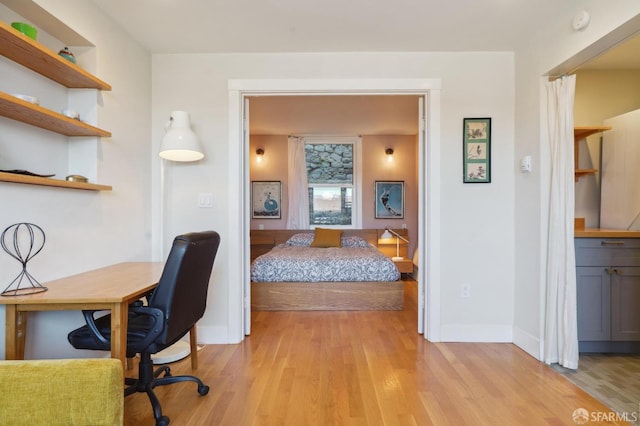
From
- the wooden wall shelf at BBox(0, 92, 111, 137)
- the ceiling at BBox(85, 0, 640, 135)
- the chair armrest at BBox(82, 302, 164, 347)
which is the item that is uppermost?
the ceiling at BBox(85, 0, 640, 135)

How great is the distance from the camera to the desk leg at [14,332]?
4.69 ft

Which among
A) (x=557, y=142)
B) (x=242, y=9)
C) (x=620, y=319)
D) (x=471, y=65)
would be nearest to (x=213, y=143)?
(x=242, y=9)

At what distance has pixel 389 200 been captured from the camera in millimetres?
5641

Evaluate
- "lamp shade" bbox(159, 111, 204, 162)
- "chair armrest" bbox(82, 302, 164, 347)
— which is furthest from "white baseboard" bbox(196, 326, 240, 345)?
"lamp shade" bbox(159, 111, 204, 162)

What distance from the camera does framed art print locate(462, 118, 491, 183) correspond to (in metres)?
2.66

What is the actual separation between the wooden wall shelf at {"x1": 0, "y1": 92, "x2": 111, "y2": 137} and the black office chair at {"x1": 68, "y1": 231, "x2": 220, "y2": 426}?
0.89 metres

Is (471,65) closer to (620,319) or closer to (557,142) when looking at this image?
(557,142)

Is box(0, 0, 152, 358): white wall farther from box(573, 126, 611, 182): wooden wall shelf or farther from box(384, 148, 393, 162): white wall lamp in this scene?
box(384, 148, 393, 162): white wall lamp

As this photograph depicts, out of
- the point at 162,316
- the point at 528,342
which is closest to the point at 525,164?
the point at 528,342

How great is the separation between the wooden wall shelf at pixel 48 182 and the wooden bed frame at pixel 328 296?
200cm

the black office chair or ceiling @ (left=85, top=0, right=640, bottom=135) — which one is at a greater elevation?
ceiling @ (left=85, top=0, right=640, bottom=135)

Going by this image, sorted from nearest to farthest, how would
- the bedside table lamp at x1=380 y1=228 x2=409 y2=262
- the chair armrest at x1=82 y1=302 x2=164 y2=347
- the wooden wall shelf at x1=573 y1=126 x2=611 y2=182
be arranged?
the chair armrest at x1=82 y1=302 x2=164 y2=347, the wooden wall shelf at x1=573 y1=126 x2=611 y2=182, the bedside table lamp at x1=380 y1=228 x2=409 y2=262

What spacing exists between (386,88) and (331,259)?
1.98 meters

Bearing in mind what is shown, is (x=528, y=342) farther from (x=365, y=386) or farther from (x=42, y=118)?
(x=42, y=118)
